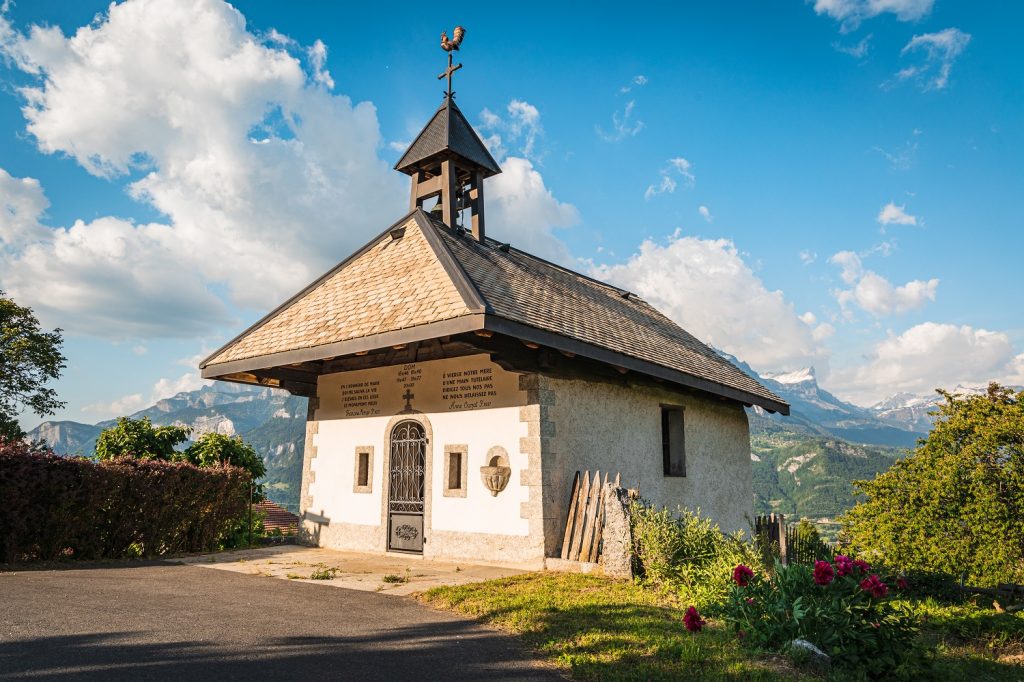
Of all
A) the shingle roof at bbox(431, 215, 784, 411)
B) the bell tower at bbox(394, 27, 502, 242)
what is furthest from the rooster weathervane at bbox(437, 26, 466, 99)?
the shingle roof at bbox(431, 215, 784, 411)

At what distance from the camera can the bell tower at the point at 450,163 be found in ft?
47.0

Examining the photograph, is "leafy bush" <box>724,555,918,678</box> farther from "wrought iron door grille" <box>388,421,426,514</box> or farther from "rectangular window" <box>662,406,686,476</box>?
"rectangular window" <box>662,406,686,476</box>

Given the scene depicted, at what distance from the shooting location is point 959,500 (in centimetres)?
952

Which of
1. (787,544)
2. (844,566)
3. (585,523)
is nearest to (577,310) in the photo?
(585,523)

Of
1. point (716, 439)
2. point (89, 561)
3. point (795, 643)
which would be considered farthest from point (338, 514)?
point (795, 643)

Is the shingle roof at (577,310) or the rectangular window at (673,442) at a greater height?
the shingle roof at (577,310)

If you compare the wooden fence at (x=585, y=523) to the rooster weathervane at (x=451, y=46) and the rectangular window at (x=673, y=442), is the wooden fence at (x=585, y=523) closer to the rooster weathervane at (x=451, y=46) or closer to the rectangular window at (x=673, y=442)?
the rectangular window at (x=673, y=442)

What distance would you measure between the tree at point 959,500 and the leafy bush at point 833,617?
4.78 m

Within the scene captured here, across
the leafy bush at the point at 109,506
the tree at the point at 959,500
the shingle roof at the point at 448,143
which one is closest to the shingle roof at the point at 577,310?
the shingle roof at the point at 448,143

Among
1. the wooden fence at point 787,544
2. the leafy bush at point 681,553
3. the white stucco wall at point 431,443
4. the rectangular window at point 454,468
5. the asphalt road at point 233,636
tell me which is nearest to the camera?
the asphalt road at point 233,636

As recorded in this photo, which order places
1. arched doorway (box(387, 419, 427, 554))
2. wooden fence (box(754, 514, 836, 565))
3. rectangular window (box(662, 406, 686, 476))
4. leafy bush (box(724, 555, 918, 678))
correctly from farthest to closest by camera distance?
rectangular window (box(662, 406, 686, 476)) < wooden fence (box(754, 514, 836, 565)) < arched doorway (box(387, 419, 427, 554)) < leafy bush (box(724, 555, 918, 678))

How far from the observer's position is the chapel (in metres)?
9.84

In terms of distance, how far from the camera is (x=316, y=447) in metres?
13.2

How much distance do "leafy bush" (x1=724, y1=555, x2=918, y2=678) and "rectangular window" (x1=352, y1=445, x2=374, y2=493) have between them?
7898 millimetres
